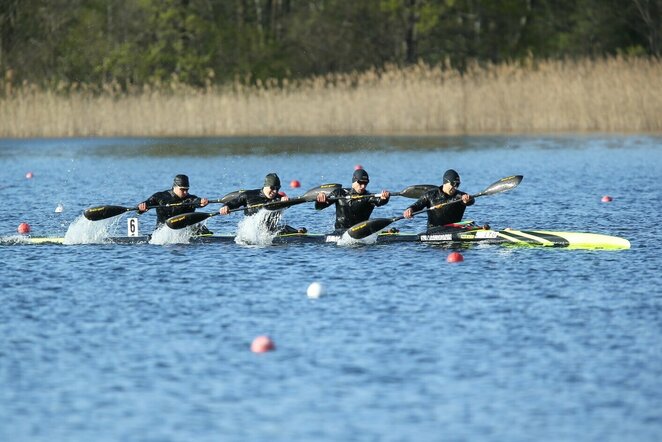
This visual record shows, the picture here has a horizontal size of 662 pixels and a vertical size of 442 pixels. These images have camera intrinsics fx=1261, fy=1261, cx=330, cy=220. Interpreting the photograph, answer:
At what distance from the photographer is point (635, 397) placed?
11492mm

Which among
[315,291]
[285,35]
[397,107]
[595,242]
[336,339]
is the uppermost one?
[285,35]

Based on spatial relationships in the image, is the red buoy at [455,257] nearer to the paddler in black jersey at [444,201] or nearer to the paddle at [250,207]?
the paddler in black jersey at [444,201]

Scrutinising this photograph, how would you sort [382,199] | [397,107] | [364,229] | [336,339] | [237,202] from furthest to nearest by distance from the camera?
[397,107], [237,202], [382,199], [364,229], [336,339]

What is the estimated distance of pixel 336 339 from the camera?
45.8 feet

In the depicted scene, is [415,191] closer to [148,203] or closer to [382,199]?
[382,199]

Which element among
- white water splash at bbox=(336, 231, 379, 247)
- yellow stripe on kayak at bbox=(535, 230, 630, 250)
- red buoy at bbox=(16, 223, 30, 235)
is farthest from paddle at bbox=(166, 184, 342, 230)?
yellow stripe on kayak at bbox=(535, 230, 630, 250)

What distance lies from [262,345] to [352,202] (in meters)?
8.70

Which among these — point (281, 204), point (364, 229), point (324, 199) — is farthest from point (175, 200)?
point (364, 229)

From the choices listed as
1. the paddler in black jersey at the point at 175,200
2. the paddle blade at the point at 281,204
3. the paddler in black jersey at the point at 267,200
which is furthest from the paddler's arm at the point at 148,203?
the paddle blade at the point at 281,204

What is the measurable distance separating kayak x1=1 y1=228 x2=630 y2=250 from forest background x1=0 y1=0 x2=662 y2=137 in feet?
70.9

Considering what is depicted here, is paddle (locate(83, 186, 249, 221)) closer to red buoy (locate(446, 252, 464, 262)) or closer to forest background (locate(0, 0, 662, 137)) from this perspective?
red buoy (locate(446, 252, 464, 262))

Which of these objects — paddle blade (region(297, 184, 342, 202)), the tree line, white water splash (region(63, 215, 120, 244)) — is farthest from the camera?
the tree line

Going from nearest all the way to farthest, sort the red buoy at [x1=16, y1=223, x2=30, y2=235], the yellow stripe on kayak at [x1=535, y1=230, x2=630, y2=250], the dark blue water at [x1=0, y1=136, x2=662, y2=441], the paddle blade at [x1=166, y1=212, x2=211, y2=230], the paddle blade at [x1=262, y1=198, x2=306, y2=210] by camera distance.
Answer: the dark blue water at [x1=0, y1=136, x2=662, y2=441] → the yellow stripe on kayak at [x1=535, y1=230, x2=630, y2=250] → the paddle blade at [x1=166, y1=212, x2=211, y2=230] → the paddle blade at [x1=262, y1=198, x2=306, y2=210] → the red buoy at [x1=16, y1=223, x2=30, y2=235]

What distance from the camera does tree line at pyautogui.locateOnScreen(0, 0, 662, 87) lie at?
6128cm
